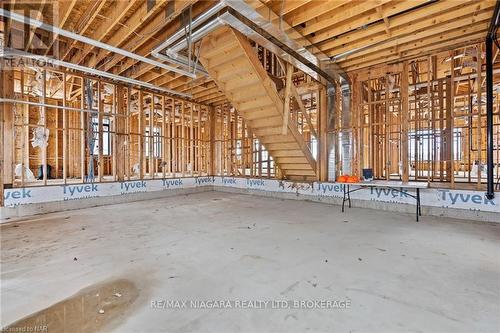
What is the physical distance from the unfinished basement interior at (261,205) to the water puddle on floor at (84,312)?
0.02 meters

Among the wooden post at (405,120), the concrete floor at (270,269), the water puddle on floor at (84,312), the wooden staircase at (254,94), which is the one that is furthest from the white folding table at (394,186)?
the water puddle on floor at (84,312)

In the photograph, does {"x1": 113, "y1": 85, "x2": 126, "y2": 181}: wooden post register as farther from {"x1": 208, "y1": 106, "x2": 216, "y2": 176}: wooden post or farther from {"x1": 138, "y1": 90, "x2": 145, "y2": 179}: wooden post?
{"x1": 208, "y1": 106, "x2": 216, "y2": 176}: wooden post

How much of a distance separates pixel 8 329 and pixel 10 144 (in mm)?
4825

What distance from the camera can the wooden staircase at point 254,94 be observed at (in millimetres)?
4355

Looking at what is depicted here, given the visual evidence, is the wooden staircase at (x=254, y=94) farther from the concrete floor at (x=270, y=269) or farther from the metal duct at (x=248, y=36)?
the concrete floor at (x=270, y=269)

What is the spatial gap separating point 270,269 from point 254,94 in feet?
11.8

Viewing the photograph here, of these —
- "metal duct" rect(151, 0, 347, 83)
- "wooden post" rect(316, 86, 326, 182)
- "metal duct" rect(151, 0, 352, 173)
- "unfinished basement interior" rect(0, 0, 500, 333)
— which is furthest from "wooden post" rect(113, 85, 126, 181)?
"wooden post" rect(316, 86, 326, 182)

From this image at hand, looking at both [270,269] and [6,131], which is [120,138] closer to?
[6,131]

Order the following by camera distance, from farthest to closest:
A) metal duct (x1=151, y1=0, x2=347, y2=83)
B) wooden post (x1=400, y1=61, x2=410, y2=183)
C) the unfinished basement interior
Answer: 1. wooden post (x1=400, y1=61, x2=410, y2=183)
2. metal duct (x1=151, y1=0, x2=347, y2=83)
3. the unfinished basement interior

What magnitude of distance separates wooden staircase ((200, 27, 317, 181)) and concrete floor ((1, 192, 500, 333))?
2.17m

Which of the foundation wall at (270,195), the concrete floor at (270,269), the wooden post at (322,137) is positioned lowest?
the concrete floor at (270,269)

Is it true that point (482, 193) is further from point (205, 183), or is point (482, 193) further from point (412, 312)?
point (205, 183)

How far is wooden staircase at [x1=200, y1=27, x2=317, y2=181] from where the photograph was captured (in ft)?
14.3

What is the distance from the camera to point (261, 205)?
6172 millimetres
